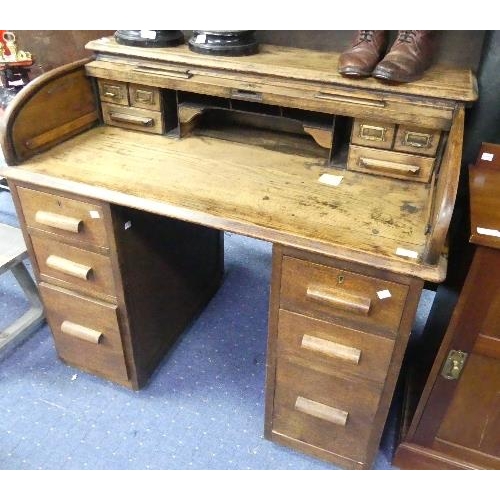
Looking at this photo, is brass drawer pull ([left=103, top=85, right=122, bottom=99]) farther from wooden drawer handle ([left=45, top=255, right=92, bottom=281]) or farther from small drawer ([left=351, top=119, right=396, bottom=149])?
small drawer ([left=351, top=119, right=396, bottom=149])

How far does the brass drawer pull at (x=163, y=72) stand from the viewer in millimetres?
1329

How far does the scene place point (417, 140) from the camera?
118 cm

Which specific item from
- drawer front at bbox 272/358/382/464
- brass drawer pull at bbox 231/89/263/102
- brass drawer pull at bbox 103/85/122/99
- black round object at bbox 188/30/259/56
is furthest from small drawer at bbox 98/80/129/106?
drawer front at bbox 272/358/382/464

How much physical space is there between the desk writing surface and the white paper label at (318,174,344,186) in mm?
15

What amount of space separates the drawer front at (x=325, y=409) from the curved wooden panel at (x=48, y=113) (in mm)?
915

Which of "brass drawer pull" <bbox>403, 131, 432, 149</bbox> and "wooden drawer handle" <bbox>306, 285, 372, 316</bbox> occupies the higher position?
"brass drawer pull" <bbox>403, 131, 432, 149</bbox>

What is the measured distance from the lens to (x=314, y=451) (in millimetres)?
1406

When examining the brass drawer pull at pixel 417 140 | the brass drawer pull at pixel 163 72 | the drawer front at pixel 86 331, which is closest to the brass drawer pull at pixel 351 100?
the brass drawer pull at pixel 417 140

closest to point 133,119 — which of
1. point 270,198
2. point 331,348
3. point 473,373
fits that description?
point 270,198

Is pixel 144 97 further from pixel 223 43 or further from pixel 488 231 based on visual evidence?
pixel 488 231

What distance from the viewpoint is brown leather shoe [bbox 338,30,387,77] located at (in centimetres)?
119
